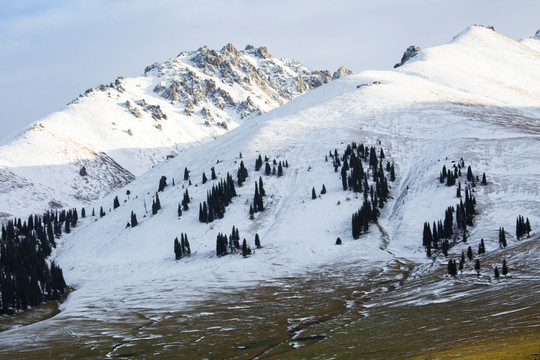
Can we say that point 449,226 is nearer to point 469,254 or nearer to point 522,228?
point 522,228

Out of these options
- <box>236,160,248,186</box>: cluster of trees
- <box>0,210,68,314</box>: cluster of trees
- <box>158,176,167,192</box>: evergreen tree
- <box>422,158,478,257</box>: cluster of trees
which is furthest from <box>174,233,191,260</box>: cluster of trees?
<box>422,158,478,257</box>: cluster of trees

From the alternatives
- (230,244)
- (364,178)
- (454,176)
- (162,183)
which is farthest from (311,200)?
(162,183)

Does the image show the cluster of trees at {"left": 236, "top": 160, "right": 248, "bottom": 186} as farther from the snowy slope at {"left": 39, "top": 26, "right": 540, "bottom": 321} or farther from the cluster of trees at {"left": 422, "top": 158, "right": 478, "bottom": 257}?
the cluster of trees at {"left": 422, "top": 158, "right": 478, "bottom": 257}

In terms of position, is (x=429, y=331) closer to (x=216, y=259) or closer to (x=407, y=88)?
(x=216, y=259)

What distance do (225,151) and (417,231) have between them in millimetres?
72477

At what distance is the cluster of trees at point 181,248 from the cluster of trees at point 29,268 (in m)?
19.8

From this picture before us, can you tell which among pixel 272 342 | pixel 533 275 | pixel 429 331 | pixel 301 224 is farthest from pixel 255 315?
pixel 301 224

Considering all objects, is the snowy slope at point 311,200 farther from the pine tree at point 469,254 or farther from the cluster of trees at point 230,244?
the pine tree at point 469,254

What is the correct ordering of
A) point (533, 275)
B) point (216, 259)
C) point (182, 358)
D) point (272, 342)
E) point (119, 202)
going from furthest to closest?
point (119, 202)
point (216, 259)
point (533, 275)
point (272, 342)
point (182, 358)

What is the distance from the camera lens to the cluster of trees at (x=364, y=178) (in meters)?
93.7

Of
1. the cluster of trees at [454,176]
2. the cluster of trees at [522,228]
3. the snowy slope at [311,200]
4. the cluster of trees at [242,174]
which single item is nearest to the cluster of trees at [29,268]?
the snowy slope at [311,200]

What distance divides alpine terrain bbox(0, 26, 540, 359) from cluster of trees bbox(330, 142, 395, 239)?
0.43 m

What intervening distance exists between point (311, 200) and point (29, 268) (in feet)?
180

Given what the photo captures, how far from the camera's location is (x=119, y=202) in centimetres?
13838
